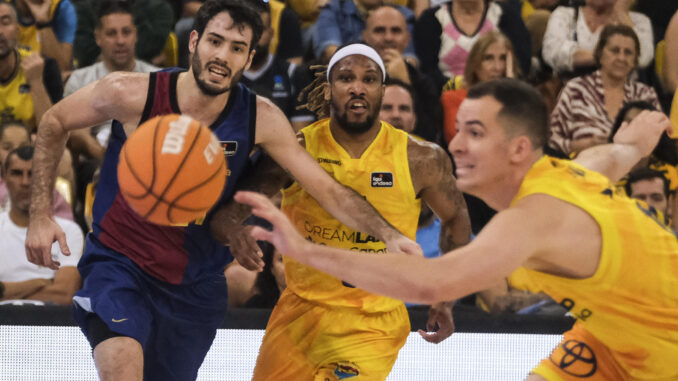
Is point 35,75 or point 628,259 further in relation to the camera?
point 35,75

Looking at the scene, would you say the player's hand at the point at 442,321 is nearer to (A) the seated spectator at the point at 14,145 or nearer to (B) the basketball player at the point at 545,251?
(B) the basketball player at the point at 545,251

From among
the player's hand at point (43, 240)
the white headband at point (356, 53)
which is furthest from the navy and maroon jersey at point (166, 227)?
the white headband at point (356, 53)

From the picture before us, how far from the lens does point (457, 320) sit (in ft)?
18.1

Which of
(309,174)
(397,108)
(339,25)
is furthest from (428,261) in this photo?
(339,25)

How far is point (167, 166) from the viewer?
3643 mm

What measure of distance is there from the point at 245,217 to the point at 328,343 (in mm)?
773

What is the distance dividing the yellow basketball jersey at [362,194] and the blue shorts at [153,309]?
489 millimetres

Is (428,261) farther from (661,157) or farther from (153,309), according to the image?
(661,157)

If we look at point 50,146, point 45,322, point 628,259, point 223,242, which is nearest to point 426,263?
point 628,259

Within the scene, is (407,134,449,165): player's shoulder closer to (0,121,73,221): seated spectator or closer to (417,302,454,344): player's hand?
(417,302,454,344): player's hand

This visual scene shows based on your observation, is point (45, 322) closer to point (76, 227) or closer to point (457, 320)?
point (76, 227)

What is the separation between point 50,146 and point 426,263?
7.48 feet

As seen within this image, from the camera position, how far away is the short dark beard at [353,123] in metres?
4.78

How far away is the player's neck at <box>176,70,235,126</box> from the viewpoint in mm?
4383
